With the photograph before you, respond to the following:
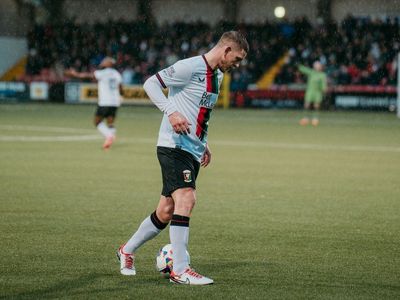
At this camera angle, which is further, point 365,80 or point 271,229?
point 365,80

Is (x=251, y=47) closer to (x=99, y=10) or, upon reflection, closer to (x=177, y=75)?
(x=99, y=10)

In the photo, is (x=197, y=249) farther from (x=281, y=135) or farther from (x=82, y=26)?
(x=82, y=26)

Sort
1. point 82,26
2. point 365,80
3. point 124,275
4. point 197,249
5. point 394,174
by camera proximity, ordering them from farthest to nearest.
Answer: point 82,26
point 365,80
point 394,174
point 197,249
point 124,275

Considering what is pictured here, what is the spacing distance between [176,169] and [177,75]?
32.2 inches

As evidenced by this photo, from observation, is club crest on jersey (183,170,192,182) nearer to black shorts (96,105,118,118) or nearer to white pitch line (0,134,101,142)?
black shorts (96,105,118,118)

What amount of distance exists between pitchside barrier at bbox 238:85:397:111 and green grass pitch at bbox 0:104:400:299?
659 inches

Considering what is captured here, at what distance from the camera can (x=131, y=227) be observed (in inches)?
425

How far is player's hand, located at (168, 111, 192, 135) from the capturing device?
7625mm

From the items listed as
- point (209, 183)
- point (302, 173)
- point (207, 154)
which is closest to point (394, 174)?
point (302, 173)

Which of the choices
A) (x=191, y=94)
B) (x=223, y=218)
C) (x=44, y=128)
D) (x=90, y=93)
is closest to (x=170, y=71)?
(x=191, y=94)

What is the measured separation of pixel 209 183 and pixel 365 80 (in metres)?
28.3

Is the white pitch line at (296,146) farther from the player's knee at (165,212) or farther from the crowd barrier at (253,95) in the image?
the crowd barrier at (253,95)

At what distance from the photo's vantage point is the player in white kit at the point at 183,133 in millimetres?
7766

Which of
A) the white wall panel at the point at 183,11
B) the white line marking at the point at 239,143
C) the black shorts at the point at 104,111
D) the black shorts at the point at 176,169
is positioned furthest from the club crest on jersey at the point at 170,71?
the white wall panel at the point at 183,11
